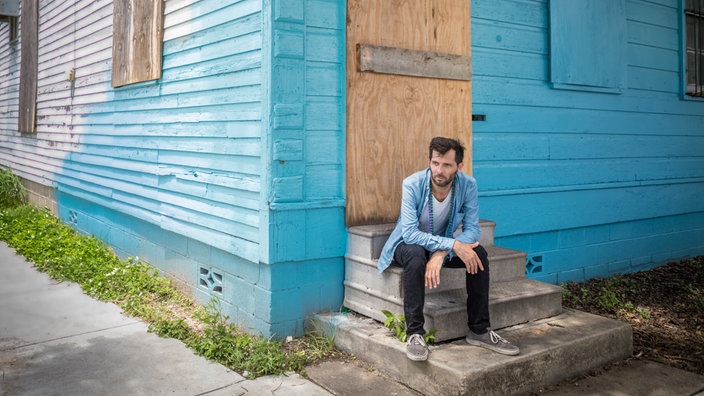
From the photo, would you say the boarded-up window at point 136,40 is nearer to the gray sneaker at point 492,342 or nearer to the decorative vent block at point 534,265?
the gray sneaker at point 492,342

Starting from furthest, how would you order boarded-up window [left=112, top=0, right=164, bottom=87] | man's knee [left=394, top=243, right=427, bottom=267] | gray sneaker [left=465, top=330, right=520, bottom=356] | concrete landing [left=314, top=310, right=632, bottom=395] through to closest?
boarded-up window [left=112, top=0, right=164, bottom=87] < man's knee [left=394, top=243, right=427, bottom=267] < gray sneaker [left=465, top=330, right=520, bottom=356] < concrete landing [left=314, top=310, right=632, bottom=395]

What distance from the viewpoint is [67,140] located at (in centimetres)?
895

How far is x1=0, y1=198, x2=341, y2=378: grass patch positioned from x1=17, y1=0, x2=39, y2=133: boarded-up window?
235 centimetres

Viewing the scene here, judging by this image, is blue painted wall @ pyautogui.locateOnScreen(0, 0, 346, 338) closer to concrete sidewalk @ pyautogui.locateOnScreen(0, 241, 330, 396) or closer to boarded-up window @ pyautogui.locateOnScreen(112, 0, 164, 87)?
boarded-up window @ pyautogui.locateOnScreen(112, 0, 164, 87)

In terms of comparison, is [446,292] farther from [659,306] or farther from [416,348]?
[659,306]

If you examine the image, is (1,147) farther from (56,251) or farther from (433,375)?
(433,375)

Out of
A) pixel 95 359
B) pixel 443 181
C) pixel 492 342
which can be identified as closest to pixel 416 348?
pixel 492 342

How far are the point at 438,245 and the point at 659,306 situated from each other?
321 centimetres

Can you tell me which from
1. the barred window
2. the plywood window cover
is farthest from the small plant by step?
the barred window

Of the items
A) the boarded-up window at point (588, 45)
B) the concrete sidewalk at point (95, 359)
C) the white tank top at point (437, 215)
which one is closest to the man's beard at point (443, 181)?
the white tank top at point (437, 215)

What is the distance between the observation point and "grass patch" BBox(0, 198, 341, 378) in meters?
4.02

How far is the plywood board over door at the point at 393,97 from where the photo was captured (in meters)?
4.49

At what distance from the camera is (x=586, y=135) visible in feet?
20.9

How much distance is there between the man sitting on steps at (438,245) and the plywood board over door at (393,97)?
0.64 m
